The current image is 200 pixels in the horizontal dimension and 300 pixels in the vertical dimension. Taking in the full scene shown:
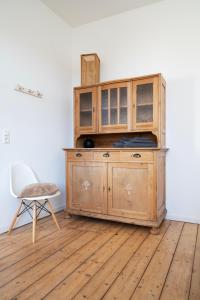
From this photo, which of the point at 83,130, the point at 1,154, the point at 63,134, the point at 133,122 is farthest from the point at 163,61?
the point at 1,154

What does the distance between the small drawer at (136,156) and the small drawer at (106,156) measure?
0.06 m

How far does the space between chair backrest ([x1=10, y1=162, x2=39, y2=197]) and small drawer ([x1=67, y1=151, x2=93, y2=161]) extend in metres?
0.49

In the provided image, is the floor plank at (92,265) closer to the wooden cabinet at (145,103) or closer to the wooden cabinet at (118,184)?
the wooden cabinet at (118,184)

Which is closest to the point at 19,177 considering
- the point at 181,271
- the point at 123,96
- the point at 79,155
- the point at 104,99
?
the point at 79,155

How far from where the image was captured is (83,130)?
286 centimetres

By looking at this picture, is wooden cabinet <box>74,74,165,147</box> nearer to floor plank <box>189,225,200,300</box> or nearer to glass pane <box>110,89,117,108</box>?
glass pane <box>110,89,117,108</box>

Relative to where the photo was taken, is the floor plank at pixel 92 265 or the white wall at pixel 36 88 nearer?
the floor plank at pixel 92 265

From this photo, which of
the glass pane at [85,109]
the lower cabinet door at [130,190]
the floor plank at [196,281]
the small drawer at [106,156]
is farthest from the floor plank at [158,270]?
the glass pane at [85,109]

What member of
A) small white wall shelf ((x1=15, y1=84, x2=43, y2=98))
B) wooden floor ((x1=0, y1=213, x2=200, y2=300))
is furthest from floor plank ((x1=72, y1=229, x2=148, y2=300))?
small white wall shelf ((x1=15, y1=84, x2=43, y2=98))

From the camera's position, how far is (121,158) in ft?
7.93

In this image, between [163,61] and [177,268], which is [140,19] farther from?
[177,268]

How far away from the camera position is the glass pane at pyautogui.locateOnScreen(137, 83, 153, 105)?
2.49 m

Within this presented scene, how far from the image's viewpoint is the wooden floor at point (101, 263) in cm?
135

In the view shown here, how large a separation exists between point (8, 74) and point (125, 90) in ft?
4.27
